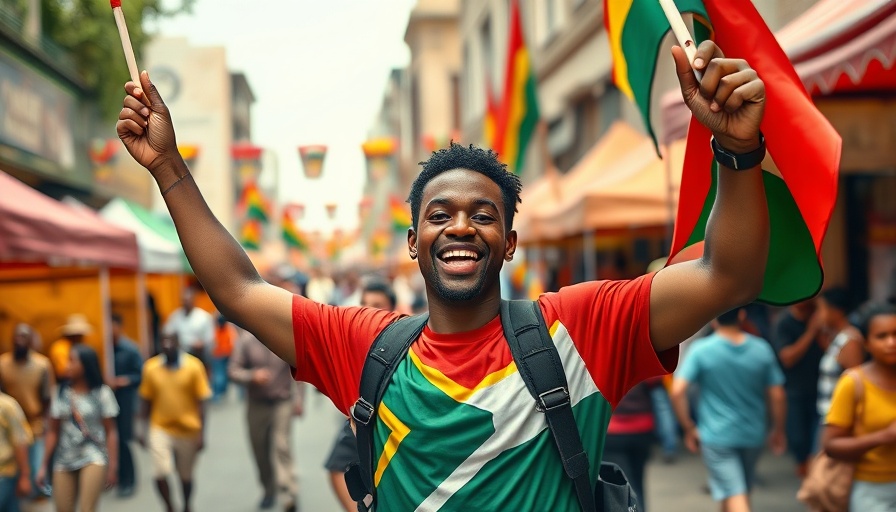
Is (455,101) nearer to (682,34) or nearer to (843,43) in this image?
(843,43)

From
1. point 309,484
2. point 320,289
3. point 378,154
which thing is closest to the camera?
point 309,484

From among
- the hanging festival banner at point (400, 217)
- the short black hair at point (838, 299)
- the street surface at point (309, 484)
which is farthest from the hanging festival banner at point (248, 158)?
the short black hair at point (838, 299)

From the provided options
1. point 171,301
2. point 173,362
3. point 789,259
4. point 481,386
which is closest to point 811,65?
point 789,259

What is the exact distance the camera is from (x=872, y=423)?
470 cm

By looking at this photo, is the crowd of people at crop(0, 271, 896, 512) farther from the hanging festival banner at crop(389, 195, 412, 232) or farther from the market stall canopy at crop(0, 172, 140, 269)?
the hanging festival banner at crop(389, 195, 412, 232)

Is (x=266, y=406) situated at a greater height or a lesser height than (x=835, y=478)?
lesser

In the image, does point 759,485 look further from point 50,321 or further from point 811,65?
point 50,321

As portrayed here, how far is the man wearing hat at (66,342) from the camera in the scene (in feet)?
29.5

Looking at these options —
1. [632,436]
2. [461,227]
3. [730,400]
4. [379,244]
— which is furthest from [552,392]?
[379,244]

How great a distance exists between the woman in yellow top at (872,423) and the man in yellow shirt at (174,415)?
18.6 feet

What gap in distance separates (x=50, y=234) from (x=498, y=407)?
7.57 meters

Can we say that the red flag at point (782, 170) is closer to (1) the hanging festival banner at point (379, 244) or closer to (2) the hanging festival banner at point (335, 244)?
(1) the hanging festival banner at point (379, 244)

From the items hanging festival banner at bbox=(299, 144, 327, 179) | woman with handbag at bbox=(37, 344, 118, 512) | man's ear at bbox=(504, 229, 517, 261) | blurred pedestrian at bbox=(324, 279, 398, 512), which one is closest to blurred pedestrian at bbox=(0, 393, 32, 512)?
woman with handbag at bbox=(37, 344, 118, 512)

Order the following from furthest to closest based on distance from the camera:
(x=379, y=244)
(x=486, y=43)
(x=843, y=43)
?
(x=379, y=244) < (x=486, y=43) < (x=843, y=43)
